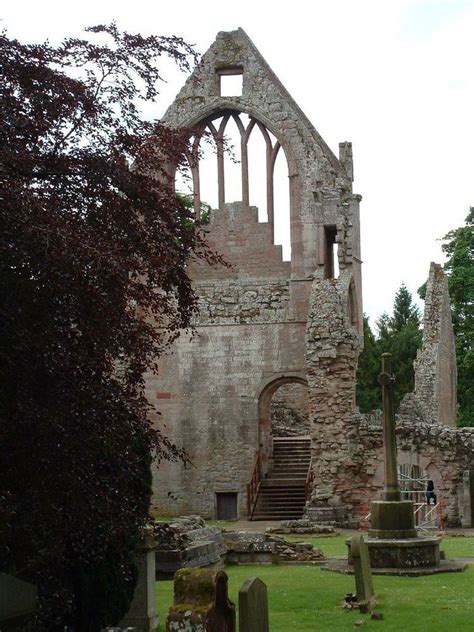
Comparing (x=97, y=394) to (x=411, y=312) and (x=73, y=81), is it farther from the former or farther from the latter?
(x=411, y=312)

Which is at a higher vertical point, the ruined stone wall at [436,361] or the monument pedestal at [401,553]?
the ruined stone wall at [436,361]

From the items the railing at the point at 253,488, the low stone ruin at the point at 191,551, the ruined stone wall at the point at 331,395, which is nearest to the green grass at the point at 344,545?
the low stone ruin at the point at 191,551

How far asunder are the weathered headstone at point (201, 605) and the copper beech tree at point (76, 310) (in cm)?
102

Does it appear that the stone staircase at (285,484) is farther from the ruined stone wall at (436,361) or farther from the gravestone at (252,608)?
the gravestone at (252,608)

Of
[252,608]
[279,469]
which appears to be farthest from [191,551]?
[279,469]

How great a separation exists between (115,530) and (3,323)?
191 cm

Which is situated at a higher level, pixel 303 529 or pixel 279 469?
pixel 279 469

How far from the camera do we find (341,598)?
487 inches

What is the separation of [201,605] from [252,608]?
49 centimetres

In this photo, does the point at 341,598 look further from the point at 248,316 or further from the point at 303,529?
the point at 248,316

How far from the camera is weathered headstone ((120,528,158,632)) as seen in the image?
34.8 ft

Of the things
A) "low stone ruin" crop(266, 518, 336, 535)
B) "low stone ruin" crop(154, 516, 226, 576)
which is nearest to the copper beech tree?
"low stone ruin" crop(154, 516, 226, 576)

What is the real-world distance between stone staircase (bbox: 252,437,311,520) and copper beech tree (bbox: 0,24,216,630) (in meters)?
17.4

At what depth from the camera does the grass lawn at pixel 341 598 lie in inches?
424
